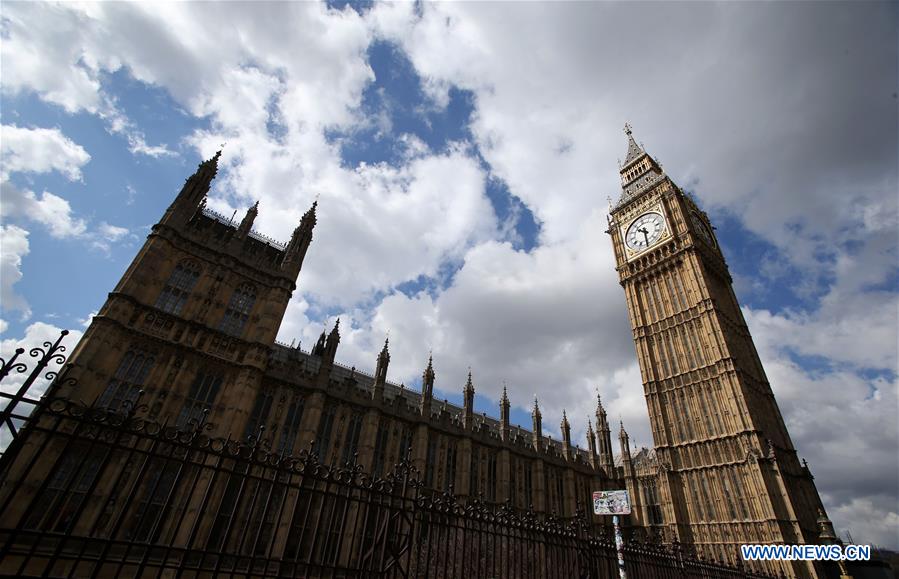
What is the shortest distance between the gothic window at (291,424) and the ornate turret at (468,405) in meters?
12.8

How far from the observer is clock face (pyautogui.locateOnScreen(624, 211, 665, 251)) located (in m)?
45.9

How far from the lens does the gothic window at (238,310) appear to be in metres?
24.7

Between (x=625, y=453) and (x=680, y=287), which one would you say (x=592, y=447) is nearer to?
(x=625, y=453)

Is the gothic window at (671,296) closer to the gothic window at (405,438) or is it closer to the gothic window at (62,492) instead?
the gothic window at (405,438)

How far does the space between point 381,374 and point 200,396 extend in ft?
36.4

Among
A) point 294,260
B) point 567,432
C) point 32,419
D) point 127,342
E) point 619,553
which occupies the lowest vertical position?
point 619,553

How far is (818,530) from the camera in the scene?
31.8 m

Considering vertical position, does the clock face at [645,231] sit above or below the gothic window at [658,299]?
above

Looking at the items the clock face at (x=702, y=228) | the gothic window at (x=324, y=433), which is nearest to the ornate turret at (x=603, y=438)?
the clock face at (x=702, y=228)

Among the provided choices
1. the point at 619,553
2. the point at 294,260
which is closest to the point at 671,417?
the point at 619,553

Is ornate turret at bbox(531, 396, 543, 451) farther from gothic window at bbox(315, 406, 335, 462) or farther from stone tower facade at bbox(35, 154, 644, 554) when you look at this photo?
gothic window at bbox(315, 406, 335, 462)

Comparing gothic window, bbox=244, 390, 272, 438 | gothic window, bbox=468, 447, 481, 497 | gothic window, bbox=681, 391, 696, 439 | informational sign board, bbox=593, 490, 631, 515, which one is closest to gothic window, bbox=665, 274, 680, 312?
gothic window, bbox=681, 391, 696, 439

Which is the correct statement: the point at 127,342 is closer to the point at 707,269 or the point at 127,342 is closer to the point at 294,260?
the point at 294,260

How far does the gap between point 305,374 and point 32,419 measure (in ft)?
70.4
